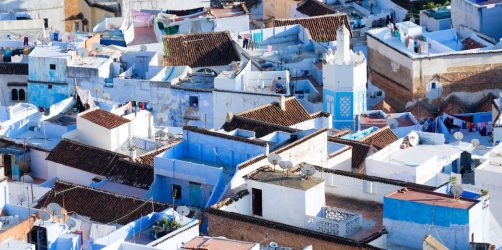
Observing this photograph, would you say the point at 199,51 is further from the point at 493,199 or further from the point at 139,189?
the point at 493,199

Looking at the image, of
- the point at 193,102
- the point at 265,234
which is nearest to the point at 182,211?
the point at 265,234

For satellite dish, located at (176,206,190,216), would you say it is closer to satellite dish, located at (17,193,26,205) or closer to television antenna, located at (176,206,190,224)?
television antenna, located at (176,206,190,224)

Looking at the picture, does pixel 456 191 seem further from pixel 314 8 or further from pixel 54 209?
pixel 314 8

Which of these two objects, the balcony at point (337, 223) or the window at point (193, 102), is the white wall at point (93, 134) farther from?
the balcony at point (337, 223)

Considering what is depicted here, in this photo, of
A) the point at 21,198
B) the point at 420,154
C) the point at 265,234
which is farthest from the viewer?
the point at 21,198

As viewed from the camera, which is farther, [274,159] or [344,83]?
[344,83]

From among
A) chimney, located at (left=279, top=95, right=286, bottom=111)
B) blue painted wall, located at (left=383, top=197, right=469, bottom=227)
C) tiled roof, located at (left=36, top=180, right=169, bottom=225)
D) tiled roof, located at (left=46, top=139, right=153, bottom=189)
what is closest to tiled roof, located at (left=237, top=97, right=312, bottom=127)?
chimney, located at (left=279, top=95, right=286, bottom=111)
